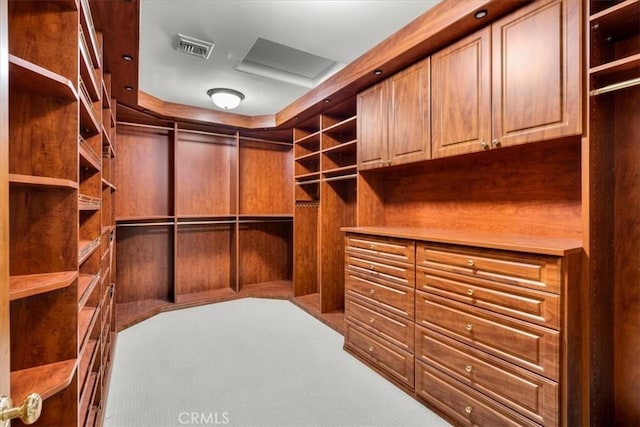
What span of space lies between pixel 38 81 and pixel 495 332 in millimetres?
2129

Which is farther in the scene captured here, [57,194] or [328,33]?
[328,33]

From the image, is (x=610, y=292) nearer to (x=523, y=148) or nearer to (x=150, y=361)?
(x=523, y=148)

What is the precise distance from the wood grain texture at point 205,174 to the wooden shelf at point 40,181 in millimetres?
3148

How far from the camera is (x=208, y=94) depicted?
3537 millimetres

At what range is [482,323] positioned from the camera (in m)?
1.66

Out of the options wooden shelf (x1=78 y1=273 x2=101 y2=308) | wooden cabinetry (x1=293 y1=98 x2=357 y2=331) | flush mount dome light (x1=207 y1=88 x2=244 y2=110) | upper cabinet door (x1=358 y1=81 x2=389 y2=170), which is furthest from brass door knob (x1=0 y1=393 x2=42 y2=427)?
flush mount dome light (x1=207 y1=88 x2=244 y2=110)

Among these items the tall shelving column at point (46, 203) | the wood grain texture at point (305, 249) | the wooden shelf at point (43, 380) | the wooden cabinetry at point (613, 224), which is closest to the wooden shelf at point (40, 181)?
the tall shelving column at point (46, 203)

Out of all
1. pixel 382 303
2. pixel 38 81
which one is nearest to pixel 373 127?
pixel 382 303

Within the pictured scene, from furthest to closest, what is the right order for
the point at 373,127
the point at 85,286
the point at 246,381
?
the point at 373,127 < the point at 246,381 < the point at 85,286

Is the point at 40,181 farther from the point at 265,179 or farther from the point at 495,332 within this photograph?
the point at 265,179

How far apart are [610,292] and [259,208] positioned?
3.94 metres

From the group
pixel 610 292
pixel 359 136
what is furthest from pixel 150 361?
pixel 610 292

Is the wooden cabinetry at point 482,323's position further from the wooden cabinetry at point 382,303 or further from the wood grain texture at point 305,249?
the wood grain texture at point 305,249

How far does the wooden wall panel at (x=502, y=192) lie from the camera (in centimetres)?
180
